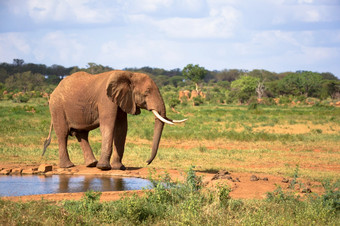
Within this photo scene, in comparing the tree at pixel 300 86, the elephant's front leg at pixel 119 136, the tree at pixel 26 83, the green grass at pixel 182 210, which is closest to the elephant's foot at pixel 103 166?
the elephant's front leg at pixel 119 136

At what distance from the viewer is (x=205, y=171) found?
12.6m

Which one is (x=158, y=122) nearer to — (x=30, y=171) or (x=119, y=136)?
(x=119, y=136)

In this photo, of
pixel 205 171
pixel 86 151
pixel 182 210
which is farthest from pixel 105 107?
pixel 182 210

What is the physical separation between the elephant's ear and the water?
175 centimetres

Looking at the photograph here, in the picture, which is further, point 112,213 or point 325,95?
point 325,95

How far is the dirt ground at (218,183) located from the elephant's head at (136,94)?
1.35 m

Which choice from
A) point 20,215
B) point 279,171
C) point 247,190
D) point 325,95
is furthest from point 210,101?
point 20,215

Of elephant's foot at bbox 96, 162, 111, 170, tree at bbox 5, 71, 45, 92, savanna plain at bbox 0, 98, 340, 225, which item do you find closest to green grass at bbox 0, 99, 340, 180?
savanna plain at bbox 0, 98, 340, 225

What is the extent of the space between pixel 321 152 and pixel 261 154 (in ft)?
8.10

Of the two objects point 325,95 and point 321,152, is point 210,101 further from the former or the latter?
point 321,152

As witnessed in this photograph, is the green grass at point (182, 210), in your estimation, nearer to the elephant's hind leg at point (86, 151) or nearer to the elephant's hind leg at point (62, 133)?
the elephant's hind leg at point (86, 151)

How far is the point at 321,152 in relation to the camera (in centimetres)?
1792

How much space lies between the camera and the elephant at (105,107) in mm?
11492

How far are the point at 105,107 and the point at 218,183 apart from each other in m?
4.18
